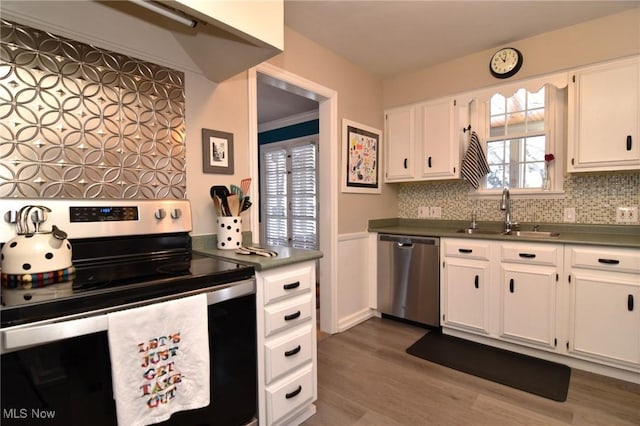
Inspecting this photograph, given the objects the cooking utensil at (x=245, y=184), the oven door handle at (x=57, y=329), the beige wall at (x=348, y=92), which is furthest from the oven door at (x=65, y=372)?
the beige wall at (x=348, y=92)

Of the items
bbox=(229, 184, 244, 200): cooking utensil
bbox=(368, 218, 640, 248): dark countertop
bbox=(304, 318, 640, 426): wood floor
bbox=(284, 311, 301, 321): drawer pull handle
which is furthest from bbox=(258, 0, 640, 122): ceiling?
bbox=(304, 318, 640, 426): wood floor

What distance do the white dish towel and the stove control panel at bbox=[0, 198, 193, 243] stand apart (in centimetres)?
59

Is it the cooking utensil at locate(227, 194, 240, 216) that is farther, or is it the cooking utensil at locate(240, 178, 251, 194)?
the cooking utensil at locate(240, 178, 251, 194)

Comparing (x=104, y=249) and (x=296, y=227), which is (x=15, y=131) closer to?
(x=104, y=249)

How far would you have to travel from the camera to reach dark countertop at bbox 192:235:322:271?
4.70ft

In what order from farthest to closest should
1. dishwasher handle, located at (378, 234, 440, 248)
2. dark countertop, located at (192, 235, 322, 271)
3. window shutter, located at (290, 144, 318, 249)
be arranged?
window shutter, located at (290, 144, 318, 249), dishwasher handle, located at (378, 234, 440, 248), dark countertop, located at (192, 235, 322, 271)

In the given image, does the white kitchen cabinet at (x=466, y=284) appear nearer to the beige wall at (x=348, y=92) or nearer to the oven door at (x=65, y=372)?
the beige wall at (x=348, y=92)

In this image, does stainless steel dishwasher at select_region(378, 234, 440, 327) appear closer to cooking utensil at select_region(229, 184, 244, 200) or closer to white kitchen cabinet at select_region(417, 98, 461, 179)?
white kitchen cabinet at select_region(417, 98, 461, 179)

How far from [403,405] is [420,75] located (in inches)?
114

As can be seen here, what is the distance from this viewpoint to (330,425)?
5.46 ft

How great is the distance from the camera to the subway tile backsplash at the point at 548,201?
238 centimetres

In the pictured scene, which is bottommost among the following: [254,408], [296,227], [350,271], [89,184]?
[254,408]

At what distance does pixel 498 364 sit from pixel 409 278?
A: 3.09ft

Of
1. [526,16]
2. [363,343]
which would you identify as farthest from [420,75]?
[363,343]
